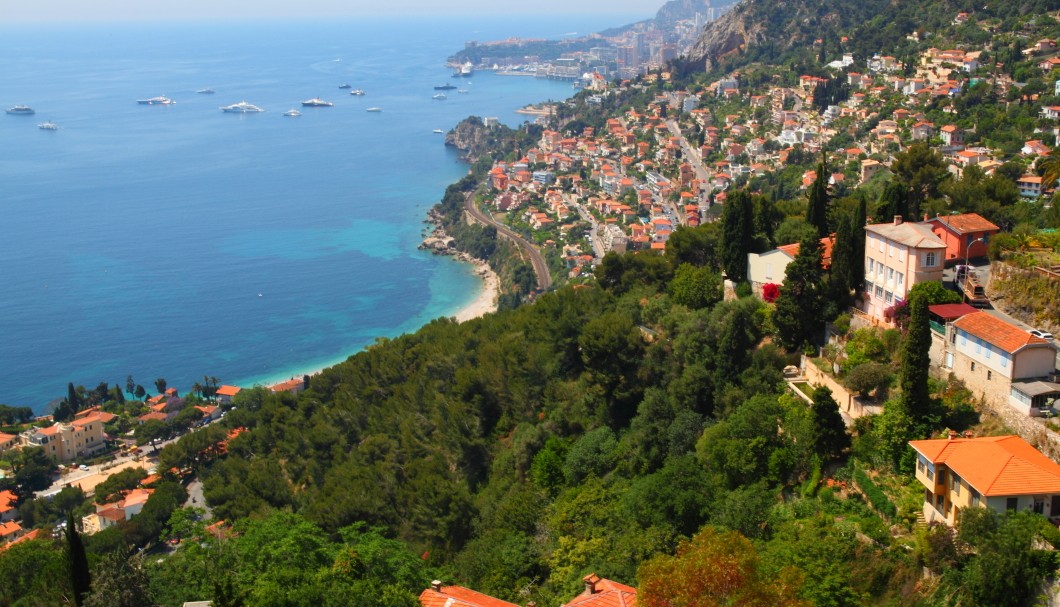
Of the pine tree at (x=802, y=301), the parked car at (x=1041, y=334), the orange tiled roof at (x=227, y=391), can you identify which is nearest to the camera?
the parked car at (x=1041, y=334)

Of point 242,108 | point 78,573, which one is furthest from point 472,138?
point 78,573

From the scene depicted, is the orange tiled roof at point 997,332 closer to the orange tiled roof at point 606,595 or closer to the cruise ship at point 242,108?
the orange tiled roof at point 606,595

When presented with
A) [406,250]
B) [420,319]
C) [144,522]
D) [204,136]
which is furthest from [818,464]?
[204,136]

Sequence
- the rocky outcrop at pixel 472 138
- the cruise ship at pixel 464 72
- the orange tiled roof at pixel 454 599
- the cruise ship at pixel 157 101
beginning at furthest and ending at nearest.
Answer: the cruise ship at pixel 464 72 < the cruise ship at pixel 157 101 < the rocky outcrop at pixel 472 138 < the orange tiled roof at pixel 454 599

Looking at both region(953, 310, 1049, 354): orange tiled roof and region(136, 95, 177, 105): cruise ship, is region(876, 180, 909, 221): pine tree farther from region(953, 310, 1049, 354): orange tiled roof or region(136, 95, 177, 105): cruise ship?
region(136, 95, 177, 105): cruise ship

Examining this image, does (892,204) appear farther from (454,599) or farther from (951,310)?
(454,599)

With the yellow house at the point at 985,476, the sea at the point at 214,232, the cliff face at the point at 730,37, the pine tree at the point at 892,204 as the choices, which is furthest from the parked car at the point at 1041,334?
the cliff face at the point at 730,37
